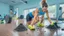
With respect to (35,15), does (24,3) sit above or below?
above

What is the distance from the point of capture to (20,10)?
1.39 m

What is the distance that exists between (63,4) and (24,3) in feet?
1.76

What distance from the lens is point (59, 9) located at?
140 cm

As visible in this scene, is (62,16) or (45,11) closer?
(45,11)

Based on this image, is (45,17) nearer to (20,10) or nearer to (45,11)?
(45,11)

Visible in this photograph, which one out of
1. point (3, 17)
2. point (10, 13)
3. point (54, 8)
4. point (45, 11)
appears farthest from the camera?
point (3, 17)

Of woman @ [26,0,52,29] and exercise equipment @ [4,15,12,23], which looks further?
exercise equipment @ [4,15,12,23]

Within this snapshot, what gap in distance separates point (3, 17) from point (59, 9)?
101 cm

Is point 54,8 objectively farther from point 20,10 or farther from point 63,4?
point 20,10

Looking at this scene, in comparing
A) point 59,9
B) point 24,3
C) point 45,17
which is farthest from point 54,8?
point 24,3

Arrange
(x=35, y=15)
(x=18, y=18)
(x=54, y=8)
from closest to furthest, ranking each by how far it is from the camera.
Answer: (x=35, y=15), (x=54, y=8), (x=18, y=18)

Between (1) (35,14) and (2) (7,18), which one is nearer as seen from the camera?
(1) (35,14)

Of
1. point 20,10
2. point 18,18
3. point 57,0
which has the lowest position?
point 18,18

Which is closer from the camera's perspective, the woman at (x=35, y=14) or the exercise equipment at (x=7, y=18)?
the woman at (x=35, y=14)
